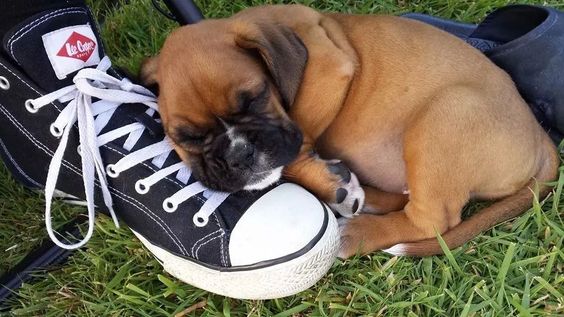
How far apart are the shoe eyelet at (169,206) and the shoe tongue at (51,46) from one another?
646mm

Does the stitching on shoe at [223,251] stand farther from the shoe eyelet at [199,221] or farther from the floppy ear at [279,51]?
the floppy ear at [279,51]

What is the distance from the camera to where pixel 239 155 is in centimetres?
257

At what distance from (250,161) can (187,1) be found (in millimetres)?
1121

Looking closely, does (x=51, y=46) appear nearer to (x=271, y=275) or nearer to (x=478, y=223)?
(x=271, y=275)

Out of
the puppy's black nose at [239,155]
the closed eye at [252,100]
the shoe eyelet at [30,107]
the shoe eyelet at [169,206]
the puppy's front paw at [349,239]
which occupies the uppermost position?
the shoe eyelet at [30,107]

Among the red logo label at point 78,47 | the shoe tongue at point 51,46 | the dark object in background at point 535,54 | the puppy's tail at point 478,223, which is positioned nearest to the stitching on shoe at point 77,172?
the shoe tongue at point 51,46

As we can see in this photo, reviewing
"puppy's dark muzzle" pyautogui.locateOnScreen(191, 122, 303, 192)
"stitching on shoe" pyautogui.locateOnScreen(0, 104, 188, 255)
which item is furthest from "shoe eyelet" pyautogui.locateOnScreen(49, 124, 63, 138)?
"puppy's dark muzzle" pyautogui.locateOnScreen(191, 122, 303, 192)

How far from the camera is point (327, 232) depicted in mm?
2596

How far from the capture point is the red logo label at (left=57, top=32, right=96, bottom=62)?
8.89 feet

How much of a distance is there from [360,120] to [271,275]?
88 cm

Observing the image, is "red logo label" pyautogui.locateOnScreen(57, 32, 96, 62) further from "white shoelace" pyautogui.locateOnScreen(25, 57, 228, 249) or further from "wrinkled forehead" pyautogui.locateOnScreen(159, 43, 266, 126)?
"wrinkled forehead" pyautogui.locateOnScreen(159, 43, 266, 126)

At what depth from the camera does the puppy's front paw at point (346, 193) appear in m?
2.89

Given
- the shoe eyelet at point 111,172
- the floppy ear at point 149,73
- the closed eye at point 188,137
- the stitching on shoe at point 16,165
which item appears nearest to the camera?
the closed eye at point 188,137

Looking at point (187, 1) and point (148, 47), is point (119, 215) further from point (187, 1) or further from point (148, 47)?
point (148, 47)
